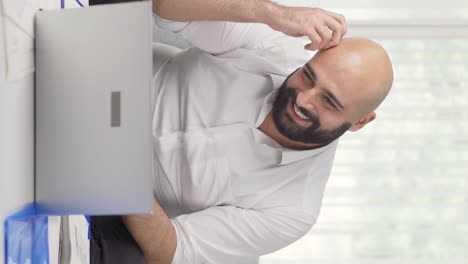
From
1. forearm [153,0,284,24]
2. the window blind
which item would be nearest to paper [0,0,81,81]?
forearm [153,0,284,24]

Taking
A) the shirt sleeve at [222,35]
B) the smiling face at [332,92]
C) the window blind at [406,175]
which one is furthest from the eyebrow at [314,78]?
the window blind at [406,175]

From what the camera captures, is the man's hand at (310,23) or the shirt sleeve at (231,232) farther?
the shirt sleeve at (231,232)

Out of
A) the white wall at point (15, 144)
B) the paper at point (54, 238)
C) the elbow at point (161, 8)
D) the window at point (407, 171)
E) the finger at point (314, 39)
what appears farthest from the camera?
the window at point (407, 171)

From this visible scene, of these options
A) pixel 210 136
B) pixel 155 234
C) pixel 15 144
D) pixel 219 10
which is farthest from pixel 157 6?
pixel 15 144

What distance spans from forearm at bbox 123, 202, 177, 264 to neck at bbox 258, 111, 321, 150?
15.3 inches

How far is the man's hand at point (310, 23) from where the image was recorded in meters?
1.18

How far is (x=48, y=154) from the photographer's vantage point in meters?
0.77

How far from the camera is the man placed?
53.1 inches

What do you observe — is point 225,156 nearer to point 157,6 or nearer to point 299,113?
point 299,113

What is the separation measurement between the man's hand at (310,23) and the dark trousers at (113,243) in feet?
2.08

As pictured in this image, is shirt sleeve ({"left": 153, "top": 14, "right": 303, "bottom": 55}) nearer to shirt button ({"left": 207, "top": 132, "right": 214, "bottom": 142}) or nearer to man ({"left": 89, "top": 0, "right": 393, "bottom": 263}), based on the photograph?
man ({"left": 89, "top": 0, "right": 393, "bottom": 263})

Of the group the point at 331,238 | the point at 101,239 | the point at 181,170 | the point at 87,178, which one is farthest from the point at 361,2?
the point at 87,178

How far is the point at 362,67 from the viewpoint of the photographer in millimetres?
1349

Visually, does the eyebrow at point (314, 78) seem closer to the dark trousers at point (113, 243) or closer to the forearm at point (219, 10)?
the forearm at point (219, 10)
